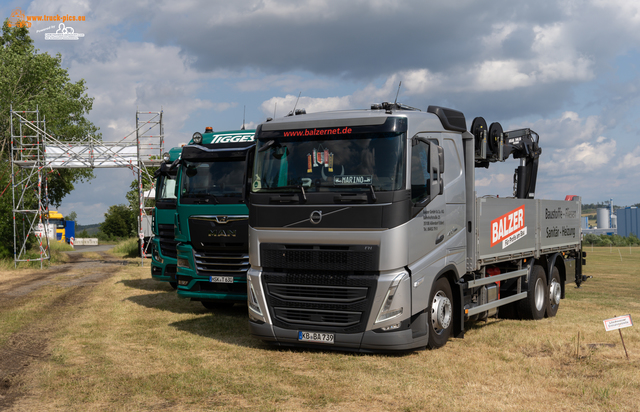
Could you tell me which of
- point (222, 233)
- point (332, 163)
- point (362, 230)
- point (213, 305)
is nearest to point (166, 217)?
point (213, 305)

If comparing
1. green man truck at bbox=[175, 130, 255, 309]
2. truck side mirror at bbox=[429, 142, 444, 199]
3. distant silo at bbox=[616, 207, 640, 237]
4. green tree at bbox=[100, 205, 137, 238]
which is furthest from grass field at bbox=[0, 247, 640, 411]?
distant silo at bbox=[616, 207, 640, 237]

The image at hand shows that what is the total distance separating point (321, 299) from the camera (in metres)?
8.21

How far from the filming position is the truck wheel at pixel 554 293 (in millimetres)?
12352

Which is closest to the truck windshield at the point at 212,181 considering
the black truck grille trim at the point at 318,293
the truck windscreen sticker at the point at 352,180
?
the black truck grille trim at the point at 318,293

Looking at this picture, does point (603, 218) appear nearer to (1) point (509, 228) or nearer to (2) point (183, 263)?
(1) point (509, 228)

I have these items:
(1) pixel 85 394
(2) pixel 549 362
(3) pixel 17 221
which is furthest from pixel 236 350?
(3) pixel 17 221

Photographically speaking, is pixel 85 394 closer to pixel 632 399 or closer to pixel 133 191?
pixel 632 399

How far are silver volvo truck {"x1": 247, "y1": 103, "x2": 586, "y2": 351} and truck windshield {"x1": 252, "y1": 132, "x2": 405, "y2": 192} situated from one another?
0.01 m

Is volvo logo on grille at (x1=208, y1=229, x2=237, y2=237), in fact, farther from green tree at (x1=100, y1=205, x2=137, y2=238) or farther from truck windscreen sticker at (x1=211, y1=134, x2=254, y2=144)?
green tree at (x1=100, y1=205, x2=137, y2=238)

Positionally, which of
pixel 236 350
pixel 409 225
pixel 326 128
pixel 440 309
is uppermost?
pixel 326 128

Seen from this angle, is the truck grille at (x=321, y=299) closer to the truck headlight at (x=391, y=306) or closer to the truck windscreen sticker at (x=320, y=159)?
the truck headlight at (x=391, y=306)

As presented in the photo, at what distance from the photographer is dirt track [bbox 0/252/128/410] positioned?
25.2 feet

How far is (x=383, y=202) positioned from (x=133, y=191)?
5680cm

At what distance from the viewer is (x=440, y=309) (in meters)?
8.67
